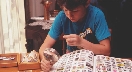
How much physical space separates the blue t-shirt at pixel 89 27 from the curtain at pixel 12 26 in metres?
0.82

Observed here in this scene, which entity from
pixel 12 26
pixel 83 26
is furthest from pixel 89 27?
pixel 12 26

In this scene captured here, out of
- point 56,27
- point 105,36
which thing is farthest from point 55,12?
point 105,36

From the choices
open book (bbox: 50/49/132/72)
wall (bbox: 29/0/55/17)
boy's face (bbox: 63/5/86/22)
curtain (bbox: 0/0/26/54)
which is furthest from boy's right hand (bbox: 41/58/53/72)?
wall (bbox: 29/0/55/17)

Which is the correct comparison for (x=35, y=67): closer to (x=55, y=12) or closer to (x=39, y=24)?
(x=39, y=24)

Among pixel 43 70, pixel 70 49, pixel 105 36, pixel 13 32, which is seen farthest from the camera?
pixel 13 32

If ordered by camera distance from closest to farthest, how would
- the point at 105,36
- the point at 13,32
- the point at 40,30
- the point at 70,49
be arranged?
the point at 105,36 < the point at 70,49 < the point at 40,30 < the point at 13,32

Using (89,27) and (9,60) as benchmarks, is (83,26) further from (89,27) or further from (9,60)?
(9,60)

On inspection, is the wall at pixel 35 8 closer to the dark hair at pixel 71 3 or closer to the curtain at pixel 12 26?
the curtain at pixel 12 26

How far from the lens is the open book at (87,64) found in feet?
3.09

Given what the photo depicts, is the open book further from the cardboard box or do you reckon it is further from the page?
the cardboard box

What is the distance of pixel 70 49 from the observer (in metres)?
1.39

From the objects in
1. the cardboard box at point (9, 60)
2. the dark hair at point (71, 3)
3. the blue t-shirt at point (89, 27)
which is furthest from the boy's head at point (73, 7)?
the cardboard box at point (9, 60)

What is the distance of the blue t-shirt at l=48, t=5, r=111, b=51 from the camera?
4.30 feet

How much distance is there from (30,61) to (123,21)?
60.4 inches
